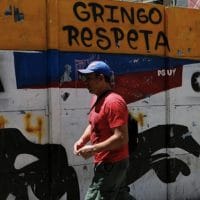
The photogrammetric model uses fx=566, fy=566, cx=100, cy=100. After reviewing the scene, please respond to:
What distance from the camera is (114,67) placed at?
657 centimetres

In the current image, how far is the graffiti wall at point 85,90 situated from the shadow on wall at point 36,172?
0.01 metres

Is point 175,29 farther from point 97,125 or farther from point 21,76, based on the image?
point 97,125

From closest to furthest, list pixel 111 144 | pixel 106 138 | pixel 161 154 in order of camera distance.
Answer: pixel 111 144, pixel 106 138, pixel 161 154

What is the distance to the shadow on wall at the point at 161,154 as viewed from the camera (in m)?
6.83

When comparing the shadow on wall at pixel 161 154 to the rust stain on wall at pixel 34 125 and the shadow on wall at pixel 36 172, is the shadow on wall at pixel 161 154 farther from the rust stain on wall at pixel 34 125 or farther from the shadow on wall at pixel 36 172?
the rust stain on wall at pixel 34 125

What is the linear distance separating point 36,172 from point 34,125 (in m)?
0.50

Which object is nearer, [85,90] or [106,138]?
[106,138]

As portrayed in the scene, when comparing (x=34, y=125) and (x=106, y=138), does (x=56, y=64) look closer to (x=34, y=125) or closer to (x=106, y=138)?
(x=34, y=125)

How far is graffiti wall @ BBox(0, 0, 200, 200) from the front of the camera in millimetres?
5805

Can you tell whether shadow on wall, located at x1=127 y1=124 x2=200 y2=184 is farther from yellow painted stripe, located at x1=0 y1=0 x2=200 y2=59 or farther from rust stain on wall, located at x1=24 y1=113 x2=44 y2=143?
rust stain on wall, located at x1=24 y1=113 x2=44 y2=143

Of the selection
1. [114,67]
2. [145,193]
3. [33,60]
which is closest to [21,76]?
[33,60]

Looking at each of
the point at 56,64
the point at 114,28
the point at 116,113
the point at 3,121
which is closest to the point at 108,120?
the point at 116,113

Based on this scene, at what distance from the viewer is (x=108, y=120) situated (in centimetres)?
457

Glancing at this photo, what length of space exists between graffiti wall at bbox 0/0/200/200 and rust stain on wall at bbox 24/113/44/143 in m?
0.01
